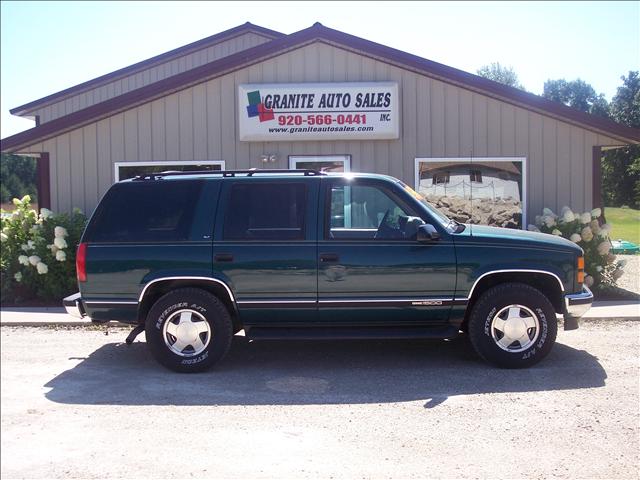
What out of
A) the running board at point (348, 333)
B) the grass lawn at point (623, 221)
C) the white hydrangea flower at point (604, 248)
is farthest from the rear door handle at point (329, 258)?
the white hydrangea flower at point (604, 248)

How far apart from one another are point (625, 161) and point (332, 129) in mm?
4719

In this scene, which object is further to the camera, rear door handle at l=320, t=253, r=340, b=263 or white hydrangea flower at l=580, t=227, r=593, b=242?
white hydrangea flower at l=580, t=227, r=593, b=242

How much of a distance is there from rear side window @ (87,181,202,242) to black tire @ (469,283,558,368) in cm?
302

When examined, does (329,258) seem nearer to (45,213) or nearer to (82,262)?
(82,262)

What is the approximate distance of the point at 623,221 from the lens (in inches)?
416

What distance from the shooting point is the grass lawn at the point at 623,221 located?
9727 mm

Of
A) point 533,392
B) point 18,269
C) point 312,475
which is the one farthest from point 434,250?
point 18,269

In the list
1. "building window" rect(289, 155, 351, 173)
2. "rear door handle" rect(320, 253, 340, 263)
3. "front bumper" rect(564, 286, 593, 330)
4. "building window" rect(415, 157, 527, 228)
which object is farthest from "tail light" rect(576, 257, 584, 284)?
"building window" rect(289, 155, 351, 173)

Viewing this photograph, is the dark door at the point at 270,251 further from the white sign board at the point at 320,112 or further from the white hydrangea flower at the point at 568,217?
the white hydrangea flower at the point at 568,217

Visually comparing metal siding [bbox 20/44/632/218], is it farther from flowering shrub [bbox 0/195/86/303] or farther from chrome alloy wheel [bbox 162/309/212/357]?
chrome alloy wheel [bbox 162/309/212/357]

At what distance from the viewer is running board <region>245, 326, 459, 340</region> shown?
6.71 meters

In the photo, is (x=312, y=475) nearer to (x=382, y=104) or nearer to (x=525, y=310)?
(x=525, y=310)

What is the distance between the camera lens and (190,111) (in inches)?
475

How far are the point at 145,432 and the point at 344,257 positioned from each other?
101 inches
